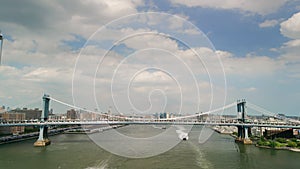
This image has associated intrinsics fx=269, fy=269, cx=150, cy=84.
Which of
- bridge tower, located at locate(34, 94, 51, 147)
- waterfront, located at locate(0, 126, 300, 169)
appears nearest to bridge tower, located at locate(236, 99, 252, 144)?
waterfront, located at locate(0, 126, 300, 169)

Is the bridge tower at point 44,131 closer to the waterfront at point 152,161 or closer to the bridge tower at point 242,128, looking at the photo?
the waterfront at point 152,161

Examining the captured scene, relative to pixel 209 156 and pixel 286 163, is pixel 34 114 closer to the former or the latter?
pixel 209 156

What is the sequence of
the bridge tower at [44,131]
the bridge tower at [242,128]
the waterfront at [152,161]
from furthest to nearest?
the bridge tower at [242,128]
the bridge tower at [44,131]
the waterfront at [152,161]

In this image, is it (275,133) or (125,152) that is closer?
(125,152)

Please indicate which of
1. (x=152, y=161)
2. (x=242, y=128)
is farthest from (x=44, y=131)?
(x=242, y=128)

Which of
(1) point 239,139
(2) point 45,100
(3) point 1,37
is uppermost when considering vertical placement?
(3) point 1,37

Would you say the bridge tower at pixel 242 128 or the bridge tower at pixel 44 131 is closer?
the bridge tower at pixel 44 131

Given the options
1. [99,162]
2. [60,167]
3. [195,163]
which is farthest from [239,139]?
[60,167]

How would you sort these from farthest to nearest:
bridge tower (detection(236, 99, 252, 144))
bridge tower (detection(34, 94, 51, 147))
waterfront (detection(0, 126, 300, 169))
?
bridge tower (detection(236, 99, 252, 144))
bridge tower (detection(34, 94, 51, 147))
waterfront (detection(0, 126, 300, 169))

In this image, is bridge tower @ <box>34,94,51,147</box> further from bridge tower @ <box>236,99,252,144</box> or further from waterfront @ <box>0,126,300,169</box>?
bridge tower @ <box>236,99,252,144</box>

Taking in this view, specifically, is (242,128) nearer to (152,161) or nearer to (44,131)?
(152,161)

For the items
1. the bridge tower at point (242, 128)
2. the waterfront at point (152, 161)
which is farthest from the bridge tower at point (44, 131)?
the bridge tower at point (242, 128)
